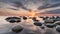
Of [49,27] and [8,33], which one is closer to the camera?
[8,33]

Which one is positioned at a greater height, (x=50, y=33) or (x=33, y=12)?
(x=33, y=12)

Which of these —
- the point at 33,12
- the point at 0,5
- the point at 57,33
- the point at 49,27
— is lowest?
the point at 57,33

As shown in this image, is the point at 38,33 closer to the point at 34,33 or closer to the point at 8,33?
the point at 34,33

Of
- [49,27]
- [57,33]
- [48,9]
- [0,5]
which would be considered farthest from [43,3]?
[57,33]

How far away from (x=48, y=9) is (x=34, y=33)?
6002 mm

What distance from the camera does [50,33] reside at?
3938 millimetres

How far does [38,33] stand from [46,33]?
0.22 metres

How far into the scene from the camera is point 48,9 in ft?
31.8

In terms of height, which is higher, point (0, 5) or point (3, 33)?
point (0, 5)

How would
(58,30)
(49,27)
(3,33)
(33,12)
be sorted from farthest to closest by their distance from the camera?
1. (33,12)
2. (49,27)
3. (58,30)
4. (3,33)

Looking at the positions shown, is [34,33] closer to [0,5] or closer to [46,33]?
[46,33]

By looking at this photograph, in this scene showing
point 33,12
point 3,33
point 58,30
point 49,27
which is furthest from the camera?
point 33,12

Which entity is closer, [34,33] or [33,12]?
[34,33]

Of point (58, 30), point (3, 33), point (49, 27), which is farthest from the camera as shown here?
point (49, 27)
